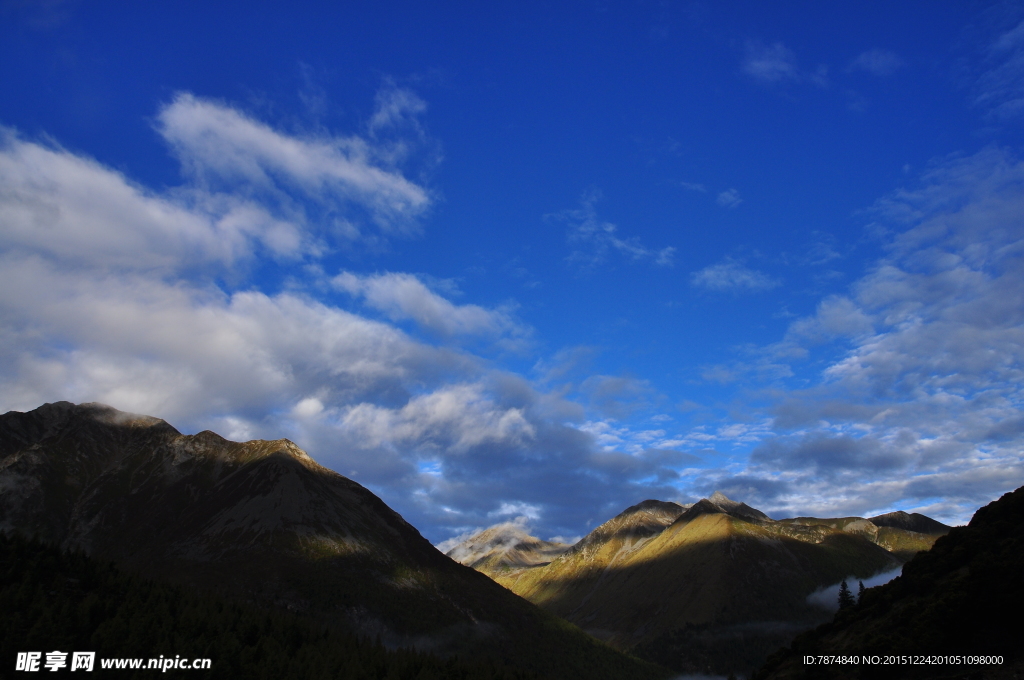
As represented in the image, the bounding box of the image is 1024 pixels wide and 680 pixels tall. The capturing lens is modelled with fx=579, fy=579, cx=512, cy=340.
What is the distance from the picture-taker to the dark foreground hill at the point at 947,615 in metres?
66.7

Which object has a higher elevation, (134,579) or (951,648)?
(134,579)

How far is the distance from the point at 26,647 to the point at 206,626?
25.0 m

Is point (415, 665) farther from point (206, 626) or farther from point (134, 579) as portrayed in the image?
point (134, 579)

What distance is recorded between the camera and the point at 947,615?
73.9 metres

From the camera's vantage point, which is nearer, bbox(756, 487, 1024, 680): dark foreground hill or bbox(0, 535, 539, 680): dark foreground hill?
bbox(756, 487, 1024, 680): dark foreground hill

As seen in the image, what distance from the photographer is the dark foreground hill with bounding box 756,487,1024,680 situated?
219 feet

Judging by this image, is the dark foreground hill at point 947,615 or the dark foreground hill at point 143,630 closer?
the dark foreground hill at point 947,615

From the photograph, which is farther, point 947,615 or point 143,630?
point 143,630

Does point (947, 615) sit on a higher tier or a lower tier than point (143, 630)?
lower

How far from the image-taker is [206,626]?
84.8 metres

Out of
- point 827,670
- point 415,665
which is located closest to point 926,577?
point 827,670

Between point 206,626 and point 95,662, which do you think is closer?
point 95,662

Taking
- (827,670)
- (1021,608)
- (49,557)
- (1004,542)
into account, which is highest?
(49,557)

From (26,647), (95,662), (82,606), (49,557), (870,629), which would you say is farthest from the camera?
(870,629)
